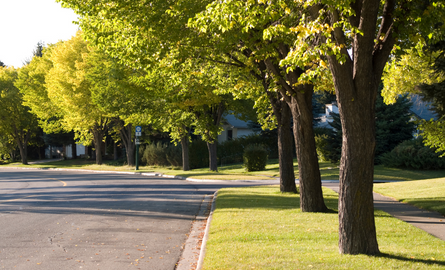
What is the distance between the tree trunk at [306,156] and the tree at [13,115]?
48.1 metres

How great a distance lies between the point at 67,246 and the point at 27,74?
4821 cm

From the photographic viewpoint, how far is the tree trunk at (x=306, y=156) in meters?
11.5

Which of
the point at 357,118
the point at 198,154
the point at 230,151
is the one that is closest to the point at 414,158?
the point at 230,151

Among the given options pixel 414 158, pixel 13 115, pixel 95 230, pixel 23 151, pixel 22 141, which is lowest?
pixel 95 230

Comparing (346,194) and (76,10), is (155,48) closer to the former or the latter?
(76,10)

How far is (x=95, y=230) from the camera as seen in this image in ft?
31.7

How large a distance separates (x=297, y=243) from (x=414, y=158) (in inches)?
871

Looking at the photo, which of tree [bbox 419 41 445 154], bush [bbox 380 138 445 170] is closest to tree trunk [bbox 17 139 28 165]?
bush [bbox 380 138 445 170]

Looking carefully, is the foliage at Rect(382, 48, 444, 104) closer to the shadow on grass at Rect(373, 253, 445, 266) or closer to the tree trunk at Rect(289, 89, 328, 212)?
the tree trunk at Rect(289, 89, 328, 212)

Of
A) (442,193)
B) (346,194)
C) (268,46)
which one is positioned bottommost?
(442,193)

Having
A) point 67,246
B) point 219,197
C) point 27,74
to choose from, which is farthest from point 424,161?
point 27,74

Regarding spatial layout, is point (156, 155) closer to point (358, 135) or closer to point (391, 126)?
point (391, 126)

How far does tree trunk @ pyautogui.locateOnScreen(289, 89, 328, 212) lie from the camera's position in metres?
11.5

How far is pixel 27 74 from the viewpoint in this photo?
50719 mm
